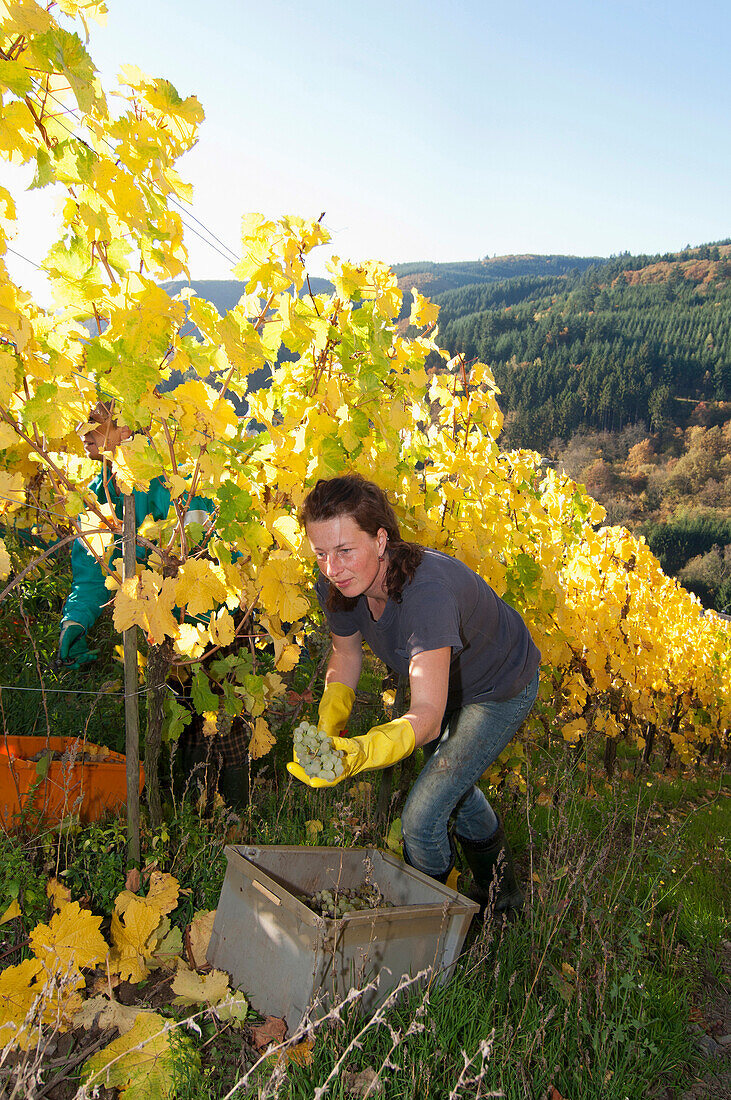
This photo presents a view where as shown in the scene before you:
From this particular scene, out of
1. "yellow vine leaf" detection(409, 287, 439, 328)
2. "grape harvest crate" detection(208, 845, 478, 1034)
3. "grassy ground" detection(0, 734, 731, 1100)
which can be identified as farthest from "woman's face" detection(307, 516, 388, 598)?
"yellow vine leaf" detection(409, 287, 439, 328)

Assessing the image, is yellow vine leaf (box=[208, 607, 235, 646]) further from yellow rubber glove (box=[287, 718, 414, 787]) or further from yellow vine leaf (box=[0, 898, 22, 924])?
yellow vine leaf (box=[0, 898, 22, 924])

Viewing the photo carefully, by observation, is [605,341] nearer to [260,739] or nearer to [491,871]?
[491,871]

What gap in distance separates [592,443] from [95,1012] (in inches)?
2614

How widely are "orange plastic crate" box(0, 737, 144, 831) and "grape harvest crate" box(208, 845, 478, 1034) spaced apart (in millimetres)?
585

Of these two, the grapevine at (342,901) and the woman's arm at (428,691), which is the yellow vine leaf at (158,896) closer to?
the grapevine at (342,901)

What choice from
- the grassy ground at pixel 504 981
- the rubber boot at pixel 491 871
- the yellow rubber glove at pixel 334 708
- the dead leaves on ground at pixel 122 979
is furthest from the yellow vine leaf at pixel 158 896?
the rubber boot at pixel 491 871

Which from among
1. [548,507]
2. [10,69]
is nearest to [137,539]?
[10,69]

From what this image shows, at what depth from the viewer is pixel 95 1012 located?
5.31 ft

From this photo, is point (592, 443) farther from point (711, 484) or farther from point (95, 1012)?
point (95, 1012)

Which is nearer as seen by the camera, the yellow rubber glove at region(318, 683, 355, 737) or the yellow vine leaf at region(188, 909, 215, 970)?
the yellow vine leaf at region(188, 909, 215, 970)

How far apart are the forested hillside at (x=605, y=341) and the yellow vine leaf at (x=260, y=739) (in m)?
55.6

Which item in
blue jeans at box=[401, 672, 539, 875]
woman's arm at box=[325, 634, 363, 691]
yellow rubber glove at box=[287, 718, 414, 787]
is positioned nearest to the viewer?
yellow rubber glove at box=[287, 718, 414, 787]

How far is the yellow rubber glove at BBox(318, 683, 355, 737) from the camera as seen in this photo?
81.7 inches

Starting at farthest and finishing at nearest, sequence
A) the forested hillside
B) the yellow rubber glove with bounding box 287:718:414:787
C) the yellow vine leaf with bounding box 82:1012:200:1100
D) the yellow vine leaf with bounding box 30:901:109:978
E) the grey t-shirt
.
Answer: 1. the forested hillside
2. the grey t-shirt
3. the yellow vine leaf with bounding box 30:901:109:978
4. the yellow rubber glove with bounding box 287:718:414:787
5. the yellow vine leaf with bounding box 82:1012:200:1100
